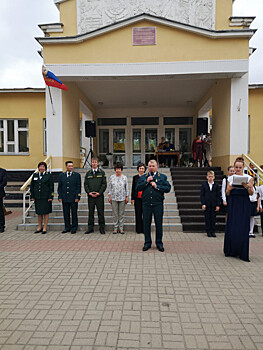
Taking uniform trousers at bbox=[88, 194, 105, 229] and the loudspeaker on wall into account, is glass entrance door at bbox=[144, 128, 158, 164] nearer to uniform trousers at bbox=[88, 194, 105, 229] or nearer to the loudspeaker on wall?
the loudspeaker on wall

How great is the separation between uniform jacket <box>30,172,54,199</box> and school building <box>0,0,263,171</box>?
7.94 feet

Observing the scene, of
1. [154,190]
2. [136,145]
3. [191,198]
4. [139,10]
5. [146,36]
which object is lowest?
[191,198]

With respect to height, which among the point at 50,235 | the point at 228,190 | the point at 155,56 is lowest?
the point at 50,235

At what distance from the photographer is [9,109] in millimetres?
12344

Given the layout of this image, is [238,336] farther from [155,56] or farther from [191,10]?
[191,10]

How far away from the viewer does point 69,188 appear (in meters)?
6.57

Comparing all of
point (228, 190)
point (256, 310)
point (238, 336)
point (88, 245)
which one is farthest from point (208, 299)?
point (88, 245)

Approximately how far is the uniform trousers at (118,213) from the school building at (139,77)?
11.0ft

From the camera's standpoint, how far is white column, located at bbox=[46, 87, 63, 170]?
8867 mm

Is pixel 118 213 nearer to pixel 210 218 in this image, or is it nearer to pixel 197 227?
pixel 197 227

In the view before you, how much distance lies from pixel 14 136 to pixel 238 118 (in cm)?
977

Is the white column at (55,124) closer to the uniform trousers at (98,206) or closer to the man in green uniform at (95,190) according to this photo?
the man in green uniform at (95,190)

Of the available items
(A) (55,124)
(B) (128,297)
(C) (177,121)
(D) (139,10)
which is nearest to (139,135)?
(C) (177,121)

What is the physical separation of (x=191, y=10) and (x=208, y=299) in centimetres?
1057
